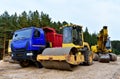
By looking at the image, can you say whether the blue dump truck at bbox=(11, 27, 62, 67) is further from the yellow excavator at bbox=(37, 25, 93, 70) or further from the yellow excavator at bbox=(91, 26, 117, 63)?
the yellow excavator at bbox=(91, 26, 117, 63)

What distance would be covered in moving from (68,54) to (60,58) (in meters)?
0.48

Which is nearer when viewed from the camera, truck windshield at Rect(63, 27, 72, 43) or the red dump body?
truck windshield at Rect(63, 27, 72, 43)

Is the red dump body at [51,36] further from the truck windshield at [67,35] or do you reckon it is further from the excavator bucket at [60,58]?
the excavator bucket at [60,58]

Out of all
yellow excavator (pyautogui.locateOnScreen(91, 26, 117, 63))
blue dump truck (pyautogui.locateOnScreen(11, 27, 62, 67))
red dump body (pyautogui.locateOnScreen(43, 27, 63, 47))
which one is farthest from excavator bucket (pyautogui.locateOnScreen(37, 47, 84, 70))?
yellow excavator (pyautogui.locateOnScreen(91, 26, 117, 63))

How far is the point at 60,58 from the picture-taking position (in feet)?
47.2

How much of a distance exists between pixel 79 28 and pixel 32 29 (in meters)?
3.41

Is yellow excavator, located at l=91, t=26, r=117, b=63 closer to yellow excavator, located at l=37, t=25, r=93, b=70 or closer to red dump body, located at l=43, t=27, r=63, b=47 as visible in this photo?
yellow excavator, located at l=37, t=25, r=93, b=70

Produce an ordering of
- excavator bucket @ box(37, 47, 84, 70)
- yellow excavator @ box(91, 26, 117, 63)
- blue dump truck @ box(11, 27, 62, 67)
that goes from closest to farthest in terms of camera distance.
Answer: excavator bucket @ box(37, 47, 84, 70)
blue dump truck @ box(11, 27, 62, 67)
yellow excavator @ box(91, 26, 117, 63)

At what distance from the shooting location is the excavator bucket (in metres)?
14.4

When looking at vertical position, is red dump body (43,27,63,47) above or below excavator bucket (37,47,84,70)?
above

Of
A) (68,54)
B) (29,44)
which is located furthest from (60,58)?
(29,44)

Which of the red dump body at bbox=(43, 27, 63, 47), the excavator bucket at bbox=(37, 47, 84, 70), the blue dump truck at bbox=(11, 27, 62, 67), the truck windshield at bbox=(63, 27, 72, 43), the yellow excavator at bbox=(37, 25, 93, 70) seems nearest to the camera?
the excavator bucket at bbox=(37, 47, 84, 70)

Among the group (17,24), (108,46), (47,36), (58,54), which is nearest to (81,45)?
(47,36)

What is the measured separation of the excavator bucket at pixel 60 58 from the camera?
1438 cm
